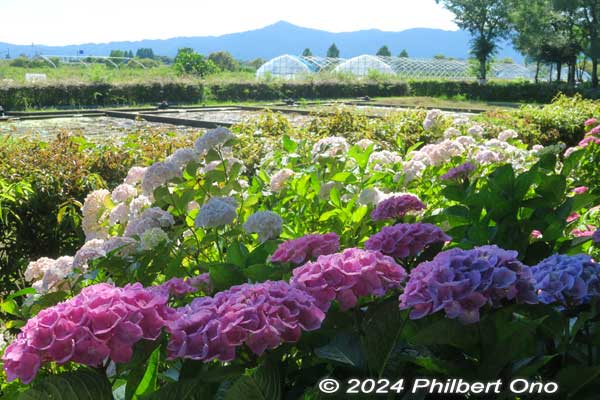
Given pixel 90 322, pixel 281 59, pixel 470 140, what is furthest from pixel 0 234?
pixel 281 59

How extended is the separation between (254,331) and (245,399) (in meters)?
0.10

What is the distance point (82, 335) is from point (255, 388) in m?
0.26

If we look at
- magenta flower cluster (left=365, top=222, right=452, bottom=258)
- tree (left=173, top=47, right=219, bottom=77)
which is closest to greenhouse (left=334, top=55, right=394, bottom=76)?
tree (left=173, top=47, right=219, bottom=77)

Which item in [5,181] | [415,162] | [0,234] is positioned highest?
[415,162]

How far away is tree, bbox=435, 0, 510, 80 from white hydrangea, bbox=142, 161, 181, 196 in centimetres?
3958

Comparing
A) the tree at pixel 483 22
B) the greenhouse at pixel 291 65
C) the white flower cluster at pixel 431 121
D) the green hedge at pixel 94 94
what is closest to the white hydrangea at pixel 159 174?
the white flower cluster at pixel 431 121

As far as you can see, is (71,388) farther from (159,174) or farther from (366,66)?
(366,66)

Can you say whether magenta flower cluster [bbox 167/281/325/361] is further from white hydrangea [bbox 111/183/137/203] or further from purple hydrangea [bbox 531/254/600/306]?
white hydrangea [bbox 111/183/137/203]

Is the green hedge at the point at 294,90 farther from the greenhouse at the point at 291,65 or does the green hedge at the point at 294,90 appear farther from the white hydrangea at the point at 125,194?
the white hydrangea at the point at 125,194

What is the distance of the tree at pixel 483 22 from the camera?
130ft

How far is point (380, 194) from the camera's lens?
7.18 ft

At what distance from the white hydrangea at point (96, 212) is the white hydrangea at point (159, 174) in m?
0.43

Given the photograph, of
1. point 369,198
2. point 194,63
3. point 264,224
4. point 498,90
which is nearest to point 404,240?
point 264,224

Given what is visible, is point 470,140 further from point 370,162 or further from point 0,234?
point 0,234
